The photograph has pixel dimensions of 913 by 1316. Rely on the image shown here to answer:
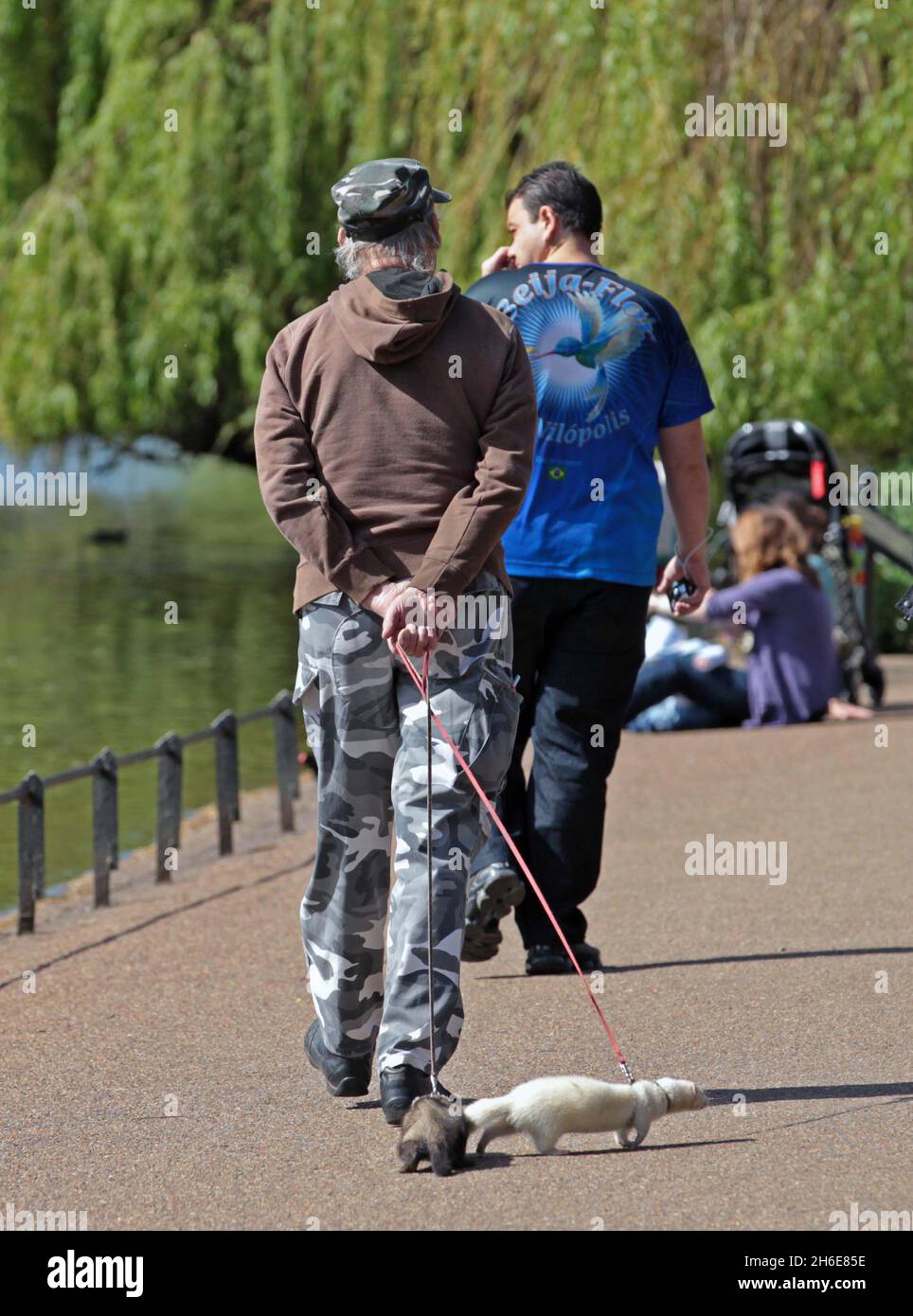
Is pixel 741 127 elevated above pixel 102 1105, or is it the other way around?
pixel 741 127

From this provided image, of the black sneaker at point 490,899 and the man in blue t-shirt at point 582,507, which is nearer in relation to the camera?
the black sneaker at point 490,899

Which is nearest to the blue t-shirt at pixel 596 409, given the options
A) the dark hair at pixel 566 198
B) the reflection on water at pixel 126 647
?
the dark hair at pixel 566 198

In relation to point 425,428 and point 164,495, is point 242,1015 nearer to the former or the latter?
point 425,428

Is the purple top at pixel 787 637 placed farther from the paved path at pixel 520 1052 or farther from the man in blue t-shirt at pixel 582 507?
the man in blue t-shirt at pixel 582 507

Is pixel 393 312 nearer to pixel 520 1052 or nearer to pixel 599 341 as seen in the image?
pixel 599 341

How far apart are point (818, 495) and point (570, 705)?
711 cm

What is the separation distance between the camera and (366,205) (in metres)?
4.20

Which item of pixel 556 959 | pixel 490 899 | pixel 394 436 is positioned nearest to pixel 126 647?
pixel 556 959

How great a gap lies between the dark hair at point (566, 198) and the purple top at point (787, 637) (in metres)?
5.62

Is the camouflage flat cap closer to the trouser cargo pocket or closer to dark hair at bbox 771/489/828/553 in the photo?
the trouser cargo pocket

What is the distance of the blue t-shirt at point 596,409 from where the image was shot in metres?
5.43

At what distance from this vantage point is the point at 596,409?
17.9ft

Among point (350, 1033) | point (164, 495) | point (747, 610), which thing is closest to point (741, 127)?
point (747, 610)
